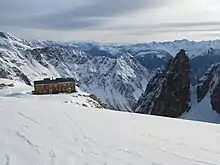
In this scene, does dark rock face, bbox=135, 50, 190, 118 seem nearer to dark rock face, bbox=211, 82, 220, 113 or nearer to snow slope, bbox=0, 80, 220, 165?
dark rock face, bbox=211, 82, 220, 113

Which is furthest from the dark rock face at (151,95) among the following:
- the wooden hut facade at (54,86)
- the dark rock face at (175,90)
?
the wooden hut facade at (54,86)

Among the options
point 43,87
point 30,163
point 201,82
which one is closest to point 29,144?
point 30,163

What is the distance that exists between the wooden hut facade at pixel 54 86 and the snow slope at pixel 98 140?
73361 millimetres

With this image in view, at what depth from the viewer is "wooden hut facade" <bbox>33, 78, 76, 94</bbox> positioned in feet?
288

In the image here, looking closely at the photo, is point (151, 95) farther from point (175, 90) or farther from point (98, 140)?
point (98, 140)

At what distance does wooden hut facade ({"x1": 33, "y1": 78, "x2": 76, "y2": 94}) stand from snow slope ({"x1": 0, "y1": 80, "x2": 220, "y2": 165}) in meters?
73.4

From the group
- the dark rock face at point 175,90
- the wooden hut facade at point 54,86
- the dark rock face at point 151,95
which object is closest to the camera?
the wooden hut facade at point 54,86

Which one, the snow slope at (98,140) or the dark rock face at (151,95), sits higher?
the snow slope at (98,140)

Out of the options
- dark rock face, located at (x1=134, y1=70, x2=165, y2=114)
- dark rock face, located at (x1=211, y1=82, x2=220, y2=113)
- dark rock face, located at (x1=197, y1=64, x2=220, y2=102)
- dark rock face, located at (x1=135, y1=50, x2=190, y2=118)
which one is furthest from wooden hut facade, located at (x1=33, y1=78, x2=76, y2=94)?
dark rock face, located at (x1=197, y1=64, x2=220, y2=102)

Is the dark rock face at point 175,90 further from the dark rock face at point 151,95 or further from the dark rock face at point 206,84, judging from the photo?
the dark rock face at point 206,84

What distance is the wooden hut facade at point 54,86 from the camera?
87.6 m

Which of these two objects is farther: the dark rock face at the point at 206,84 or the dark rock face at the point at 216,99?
the dark rock face at the point at 206,84

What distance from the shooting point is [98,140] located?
10750mm

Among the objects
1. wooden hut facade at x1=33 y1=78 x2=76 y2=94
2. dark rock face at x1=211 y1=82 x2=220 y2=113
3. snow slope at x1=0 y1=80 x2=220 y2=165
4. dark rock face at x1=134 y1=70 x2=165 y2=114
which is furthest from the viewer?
dark rock face at x1=134 y1=70 x2=165 y2=114
